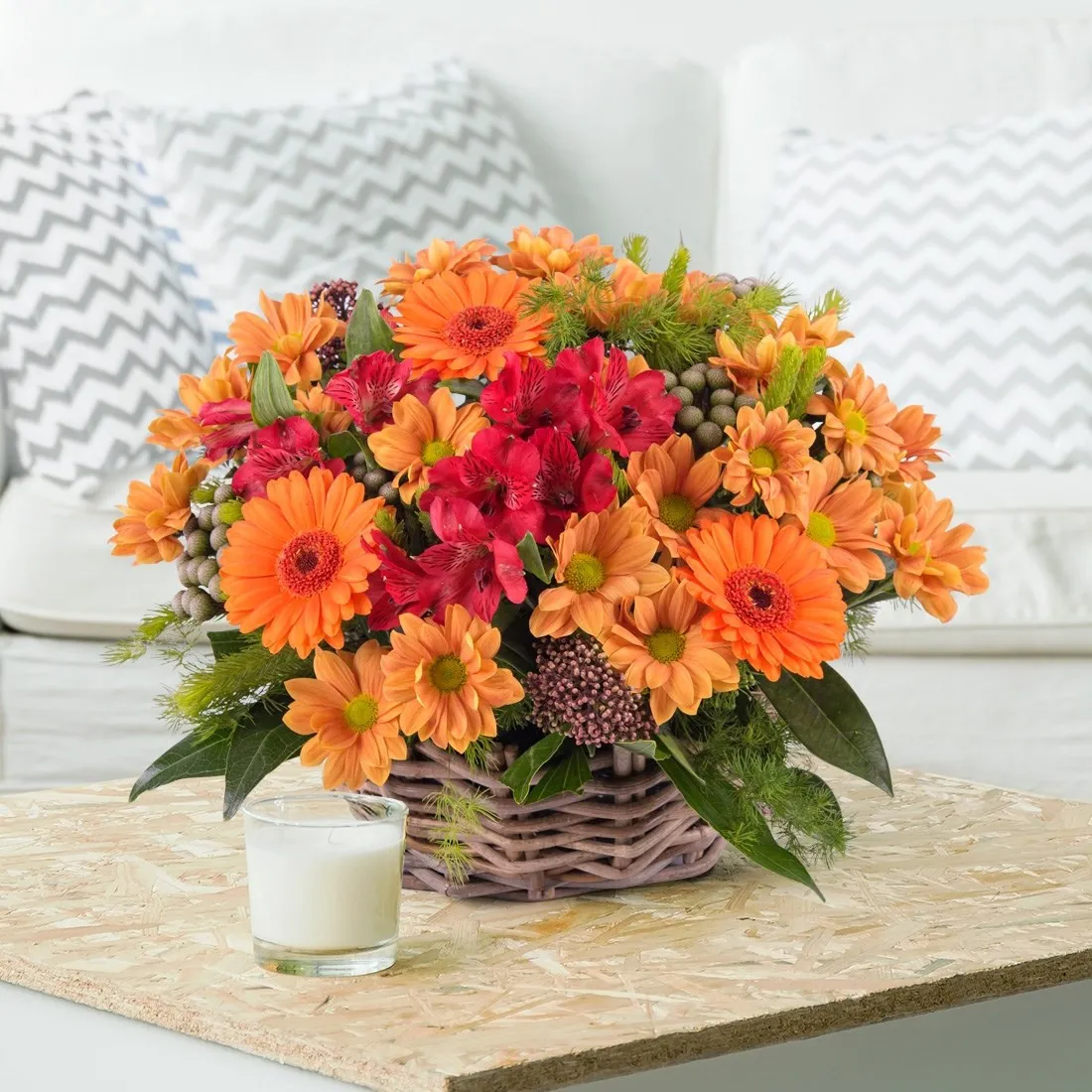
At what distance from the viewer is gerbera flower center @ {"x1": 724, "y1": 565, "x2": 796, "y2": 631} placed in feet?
2.47

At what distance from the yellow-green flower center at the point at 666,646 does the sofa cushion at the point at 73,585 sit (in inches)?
42.5

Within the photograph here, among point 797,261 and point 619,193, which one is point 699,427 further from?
point 619,193

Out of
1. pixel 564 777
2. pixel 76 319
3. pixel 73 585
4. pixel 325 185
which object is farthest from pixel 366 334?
pixel 325 185

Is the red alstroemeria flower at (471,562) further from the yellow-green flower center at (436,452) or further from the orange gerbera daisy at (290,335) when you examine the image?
the orange gerbera daisy at (290,335)

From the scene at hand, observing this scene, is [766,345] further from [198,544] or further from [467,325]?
[198,544]

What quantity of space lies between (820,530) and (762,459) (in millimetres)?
51

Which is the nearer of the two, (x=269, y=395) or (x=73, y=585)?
(x=269, y=395)

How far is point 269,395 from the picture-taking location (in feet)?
2.73

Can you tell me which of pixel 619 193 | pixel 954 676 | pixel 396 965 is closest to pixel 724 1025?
pixel 396 965

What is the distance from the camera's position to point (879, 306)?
2205 mm

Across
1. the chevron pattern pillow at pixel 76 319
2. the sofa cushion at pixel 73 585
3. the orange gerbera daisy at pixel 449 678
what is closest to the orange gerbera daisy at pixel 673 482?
the orange gerbera daisy at pixel 449 678

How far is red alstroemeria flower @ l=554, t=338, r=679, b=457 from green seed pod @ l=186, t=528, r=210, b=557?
0.22m

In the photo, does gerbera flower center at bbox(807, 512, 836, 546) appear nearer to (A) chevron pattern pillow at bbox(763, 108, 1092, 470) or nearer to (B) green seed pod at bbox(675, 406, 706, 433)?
(B) green seed pod at bbox(675, 406, 706, 433)

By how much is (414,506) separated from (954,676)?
44.7 inches
